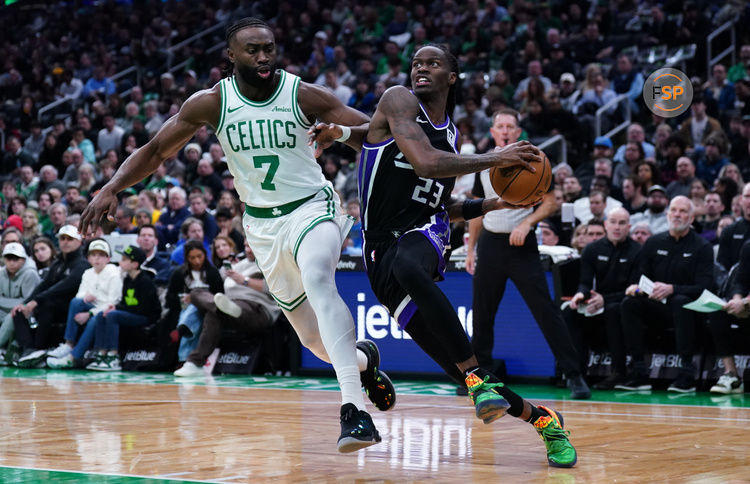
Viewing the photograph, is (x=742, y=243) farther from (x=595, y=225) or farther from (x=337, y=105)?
(x=337, y=105)

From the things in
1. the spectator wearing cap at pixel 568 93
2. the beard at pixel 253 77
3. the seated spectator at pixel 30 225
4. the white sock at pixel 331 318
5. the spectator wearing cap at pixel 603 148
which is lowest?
the white sock at pixel 331 318

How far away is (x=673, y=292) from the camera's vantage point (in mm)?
8711

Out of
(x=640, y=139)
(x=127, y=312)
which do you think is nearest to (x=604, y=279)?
(x=640, y=139)

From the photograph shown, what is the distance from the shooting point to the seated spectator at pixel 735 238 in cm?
892

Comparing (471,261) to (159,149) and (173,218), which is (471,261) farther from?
(173,218)

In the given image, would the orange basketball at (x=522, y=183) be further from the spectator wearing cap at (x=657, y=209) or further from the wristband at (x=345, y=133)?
the spectator wearing cap at (x=657, y=209)

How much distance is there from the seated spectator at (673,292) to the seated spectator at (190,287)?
440cm

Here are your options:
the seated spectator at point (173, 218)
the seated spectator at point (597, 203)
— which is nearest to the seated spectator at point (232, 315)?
the seated spectator at point (173, 218)

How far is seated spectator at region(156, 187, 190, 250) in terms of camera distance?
13.4 m

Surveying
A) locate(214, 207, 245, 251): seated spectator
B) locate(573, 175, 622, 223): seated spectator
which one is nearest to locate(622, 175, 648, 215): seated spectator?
locate(573, 175, 622, 223): seated spectator

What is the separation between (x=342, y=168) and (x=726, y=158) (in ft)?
19.1

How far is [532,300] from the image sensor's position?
8.09 meters

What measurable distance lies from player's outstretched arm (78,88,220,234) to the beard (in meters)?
0.17

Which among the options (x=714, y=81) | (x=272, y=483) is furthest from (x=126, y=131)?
(x=272, y=483)
